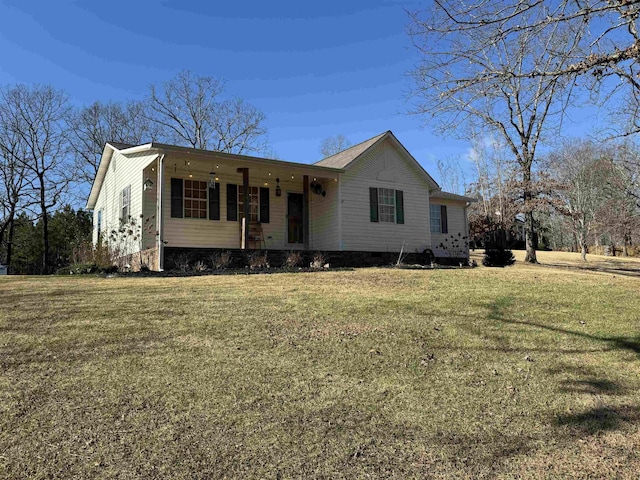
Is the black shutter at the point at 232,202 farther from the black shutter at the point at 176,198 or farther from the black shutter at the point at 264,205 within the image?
the black shutter at the point at 176,198

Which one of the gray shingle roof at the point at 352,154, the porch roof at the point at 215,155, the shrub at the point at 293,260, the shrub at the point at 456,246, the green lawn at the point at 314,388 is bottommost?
the green lawn at the point at 314,388

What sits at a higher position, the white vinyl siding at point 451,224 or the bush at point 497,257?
the white vinyl siding at point 451,224

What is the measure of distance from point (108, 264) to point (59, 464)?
11.0 meters

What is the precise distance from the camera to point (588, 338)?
5.99 metres

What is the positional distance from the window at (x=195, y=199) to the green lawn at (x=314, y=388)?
6612mm

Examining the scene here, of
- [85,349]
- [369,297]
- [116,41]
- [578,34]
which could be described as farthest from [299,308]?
[116,41]

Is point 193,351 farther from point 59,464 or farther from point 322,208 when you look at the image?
point 322,208

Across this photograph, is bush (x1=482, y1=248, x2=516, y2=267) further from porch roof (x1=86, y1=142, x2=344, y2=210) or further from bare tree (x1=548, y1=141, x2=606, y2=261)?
bare tree (x1=548, y1=141, x2=606, y2=261)

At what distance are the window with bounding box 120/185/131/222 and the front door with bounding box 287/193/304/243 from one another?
5410mm

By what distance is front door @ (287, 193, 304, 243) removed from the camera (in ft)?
51.9

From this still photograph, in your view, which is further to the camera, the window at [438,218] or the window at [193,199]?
the window at [438,218]

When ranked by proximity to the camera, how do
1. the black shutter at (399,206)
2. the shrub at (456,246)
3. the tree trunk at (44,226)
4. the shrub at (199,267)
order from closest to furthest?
the shrub at (199,267)
the black shutter at (399,206)
the shrub at (456,246)
the tree trunk at (44,226)

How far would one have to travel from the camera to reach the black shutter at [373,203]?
15562 mm

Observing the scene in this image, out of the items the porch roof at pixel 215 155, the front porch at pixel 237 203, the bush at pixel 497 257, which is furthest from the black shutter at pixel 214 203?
the bush at pixel 497 257
